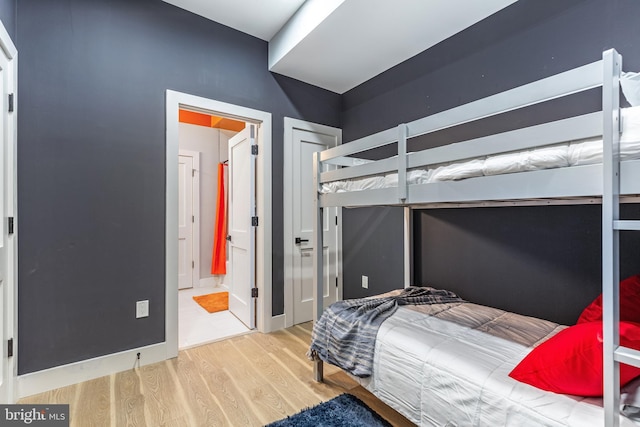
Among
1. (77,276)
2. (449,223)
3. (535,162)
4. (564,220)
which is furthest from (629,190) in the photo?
(77,276)

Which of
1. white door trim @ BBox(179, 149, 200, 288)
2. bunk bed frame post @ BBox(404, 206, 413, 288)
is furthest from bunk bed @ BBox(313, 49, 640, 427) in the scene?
white door trim @ BBox(179, 149, 200, 288)

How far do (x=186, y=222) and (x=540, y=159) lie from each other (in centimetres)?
445

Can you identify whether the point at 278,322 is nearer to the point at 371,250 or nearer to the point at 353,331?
the point at 371,250

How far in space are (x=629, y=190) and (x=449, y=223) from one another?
1.54 m

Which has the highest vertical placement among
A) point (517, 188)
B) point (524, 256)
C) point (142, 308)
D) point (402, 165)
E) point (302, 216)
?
point (402, 165)

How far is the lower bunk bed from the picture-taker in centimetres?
98

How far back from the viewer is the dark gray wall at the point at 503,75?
5.66 feet

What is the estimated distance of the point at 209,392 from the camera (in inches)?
74.3

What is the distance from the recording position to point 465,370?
4.01 feet

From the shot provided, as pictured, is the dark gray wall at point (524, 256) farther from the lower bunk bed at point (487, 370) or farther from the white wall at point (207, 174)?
the white wall at point (207, 174)

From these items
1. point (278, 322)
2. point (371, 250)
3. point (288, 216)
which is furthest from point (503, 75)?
point (278, 322)

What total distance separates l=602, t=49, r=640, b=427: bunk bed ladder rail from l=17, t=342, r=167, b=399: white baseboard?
2.52 meters

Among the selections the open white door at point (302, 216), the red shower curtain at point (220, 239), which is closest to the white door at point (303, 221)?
the open white door at point (302, 216)

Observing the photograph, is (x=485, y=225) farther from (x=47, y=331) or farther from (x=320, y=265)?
(x=47, y=331)
